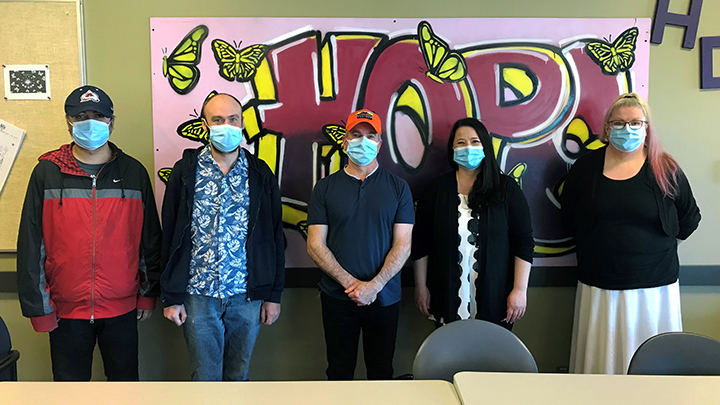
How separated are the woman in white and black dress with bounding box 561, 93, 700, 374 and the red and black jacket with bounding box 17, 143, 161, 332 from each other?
2312mm

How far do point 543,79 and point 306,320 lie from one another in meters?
2.03

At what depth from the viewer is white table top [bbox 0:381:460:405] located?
113 centimetres

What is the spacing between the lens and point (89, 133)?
5.74 feet

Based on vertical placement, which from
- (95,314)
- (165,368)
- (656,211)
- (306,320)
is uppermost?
(656,211)

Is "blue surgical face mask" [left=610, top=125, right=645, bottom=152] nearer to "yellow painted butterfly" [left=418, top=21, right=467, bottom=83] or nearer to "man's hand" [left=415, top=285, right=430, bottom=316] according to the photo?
"yellow painted butterfly" [left=418, top=21, right=467, bottom=83]

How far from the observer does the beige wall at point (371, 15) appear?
2.23 metres

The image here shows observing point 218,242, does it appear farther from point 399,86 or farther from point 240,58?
point 399,86

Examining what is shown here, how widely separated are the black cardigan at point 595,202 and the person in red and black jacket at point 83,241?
217cm

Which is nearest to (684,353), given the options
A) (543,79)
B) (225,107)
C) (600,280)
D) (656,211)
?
(600,280)

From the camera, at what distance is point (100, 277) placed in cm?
179

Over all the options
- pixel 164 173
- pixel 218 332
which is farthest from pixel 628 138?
pixel 164 173

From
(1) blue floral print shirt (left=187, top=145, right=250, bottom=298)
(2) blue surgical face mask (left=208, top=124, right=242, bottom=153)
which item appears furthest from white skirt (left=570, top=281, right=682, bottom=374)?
(2) blue surgical face mask (left=208, top=124, right=242, bottom=153)

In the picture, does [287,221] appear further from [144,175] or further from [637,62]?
[637,62]

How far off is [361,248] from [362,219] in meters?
0.14
